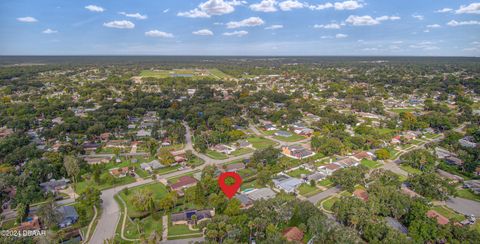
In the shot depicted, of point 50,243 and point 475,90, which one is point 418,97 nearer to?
point 475,90

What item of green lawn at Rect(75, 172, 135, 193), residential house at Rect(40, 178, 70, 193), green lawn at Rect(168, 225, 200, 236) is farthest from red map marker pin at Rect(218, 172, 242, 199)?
residential house at Rect(40, 178, 70, 193)

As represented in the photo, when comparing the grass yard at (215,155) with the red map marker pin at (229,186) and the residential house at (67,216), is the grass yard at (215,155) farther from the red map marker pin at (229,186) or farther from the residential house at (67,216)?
the residential house at (67,216)

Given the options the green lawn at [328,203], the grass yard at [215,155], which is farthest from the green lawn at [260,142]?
the green lawn at [328,203]

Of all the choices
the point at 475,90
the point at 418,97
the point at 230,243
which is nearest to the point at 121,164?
the point at 230,243

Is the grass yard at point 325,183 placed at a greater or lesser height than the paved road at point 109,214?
lesser

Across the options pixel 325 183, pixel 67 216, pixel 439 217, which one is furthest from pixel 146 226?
pixel 439 217

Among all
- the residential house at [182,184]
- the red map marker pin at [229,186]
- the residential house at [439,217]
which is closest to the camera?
the residential house at [439,217]
